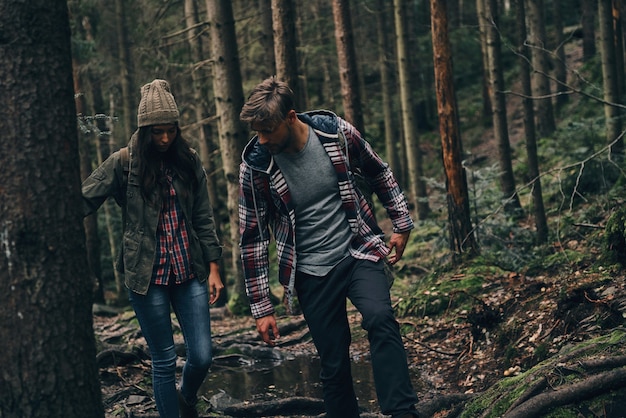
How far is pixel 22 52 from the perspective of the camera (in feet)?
12.5

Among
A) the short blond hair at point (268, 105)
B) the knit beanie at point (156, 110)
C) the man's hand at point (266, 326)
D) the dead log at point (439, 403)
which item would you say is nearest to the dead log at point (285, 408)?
the dead log at point (439, 403)

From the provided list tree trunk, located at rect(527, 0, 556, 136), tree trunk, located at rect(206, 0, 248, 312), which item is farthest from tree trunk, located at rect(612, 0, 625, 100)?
tree trunk, located at rect(206, 0, 248, 312)

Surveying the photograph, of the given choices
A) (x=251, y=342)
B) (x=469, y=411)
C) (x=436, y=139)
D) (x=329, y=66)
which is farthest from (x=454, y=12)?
(x=469, y=411)

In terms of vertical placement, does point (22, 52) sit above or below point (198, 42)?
below

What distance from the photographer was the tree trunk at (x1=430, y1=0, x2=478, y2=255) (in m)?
12.1

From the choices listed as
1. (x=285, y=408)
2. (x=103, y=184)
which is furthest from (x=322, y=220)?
(x=285, y=408)

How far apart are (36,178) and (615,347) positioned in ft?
12.8

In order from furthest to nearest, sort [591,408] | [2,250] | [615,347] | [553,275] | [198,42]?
1. [198,42]
2. [553,275]
3. [615,347]
4. [591,408]
5. [2,250]

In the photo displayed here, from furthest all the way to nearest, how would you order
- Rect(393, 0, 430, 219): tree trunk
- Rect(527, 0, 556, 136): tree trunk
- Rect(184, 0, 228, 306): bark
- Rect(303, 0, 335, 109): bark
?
Rect(303, 0, 335, 109): bark → Rect(527, 0, 556, 136): tree trunk → Rect(393, 0, 430, 219): tree trunk → Rect(184, 0, 228, 306): bark

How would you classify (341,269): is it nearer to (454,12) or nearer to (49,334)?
(49,334)

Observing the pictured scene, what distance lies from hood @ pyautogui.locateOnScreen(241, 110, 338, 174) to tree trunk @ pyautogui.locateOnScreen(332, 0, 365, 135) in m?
8.47

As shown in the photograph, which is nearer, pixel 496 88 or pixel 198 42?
pixel 496 88

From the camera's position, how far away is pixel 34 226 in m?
3.81

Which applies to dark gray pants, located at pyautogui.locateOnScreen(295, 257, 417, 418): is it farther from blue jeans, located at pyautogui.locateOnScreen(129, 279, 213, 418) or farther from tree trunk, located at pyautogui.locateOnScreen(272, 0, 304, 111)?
tree trunk, located at pyautogui.locateOnScreen(272, 0, 304, 111)
